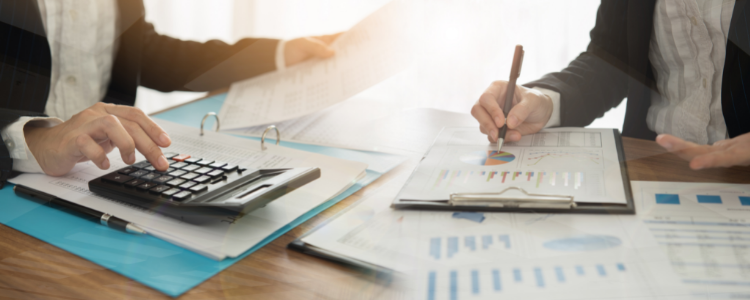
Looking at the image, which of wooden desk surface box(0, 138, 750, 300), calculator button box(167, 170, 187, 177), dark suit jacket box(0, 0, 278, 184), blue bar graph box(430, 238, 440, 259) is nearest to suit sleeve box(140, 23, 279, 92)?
dark suit jacket box(0, 0, 278, 184)

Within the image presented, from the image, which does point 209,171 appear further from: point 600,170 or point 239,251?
point 600,170

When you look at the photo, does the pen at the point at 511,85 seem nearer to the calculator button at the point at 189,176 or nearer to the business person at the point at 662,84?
the business person at the point at 662,84

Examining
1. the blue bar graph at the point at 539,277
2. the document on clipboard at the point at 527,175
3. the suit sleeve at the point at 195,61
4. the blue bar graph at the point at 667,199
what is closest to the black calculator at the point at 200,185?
the document on clipboard at the point at 527,175

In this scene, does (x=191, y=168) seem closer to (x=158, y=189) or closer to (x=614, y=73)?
(x=158, y=189)

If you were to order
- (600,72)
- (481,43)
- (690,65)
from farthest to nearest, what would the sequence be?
(481,43) < (600,72) < (690,65)

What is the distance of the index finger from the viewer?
55cm

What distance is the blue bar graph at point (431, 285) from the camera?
297mm

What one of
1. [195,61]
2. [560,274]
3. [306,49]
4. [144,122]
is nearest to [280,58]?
[306,49]

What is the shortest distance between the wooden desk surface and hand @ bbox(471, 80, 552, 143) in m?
0.34

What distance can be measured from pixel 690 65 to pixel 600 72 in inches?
5.9

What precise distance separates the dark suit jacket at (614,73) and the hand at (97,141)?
1.97 ft

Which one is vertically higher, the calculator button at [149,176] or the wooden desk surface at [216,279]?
the calculator button at [149,176]

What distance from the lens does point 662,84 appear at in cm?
77

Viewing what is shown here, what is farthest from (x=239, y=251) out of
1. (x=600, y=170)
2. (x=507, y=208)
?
(x=600, y=170)
